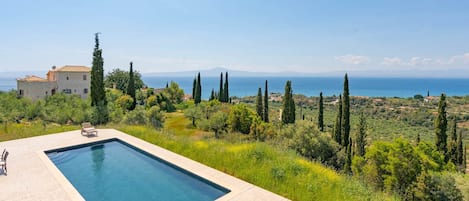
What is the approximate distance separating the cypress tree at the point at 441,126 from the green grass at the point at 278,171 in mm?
19153

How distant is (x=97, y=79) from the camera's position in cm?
1969

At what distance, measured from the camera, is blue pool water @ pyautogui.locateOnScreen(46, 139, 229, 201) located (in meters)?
7.04

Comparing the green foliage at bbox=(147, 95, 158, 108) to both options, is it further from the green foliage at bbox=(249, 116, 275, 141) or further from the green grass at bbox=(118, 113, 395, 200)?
the green grass at bbox=(118, 113, 395, 200)

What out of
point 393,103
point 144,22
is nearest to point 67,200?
point 144,22

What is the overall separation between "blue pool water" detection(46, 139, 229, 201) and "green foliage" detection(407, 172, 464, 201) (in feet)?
26.8

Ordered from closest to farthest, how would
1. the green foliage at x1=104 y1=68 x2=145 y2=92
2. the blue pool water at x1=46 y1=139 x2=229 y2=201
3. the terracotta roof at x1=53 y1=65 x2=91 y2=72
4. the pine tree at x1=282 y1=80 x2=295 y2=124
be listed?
the blue pool water at x1=46 y1=139 x2=229 y2=201, the terracotta roof at x1=53 y1=65 x2=91 y2=72, the pine tree at x1=282 y1=80 x2=295 y2=124, the green foliage at x1=104 y1=68 x2=145 y2=92

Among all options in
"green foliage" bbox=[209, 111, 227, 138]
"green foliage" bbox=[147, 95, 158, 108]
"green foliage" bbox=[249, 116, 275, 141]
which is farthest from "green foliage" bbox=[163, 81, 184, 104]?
"green foliage" bbox=[249, 116, 275, 141]

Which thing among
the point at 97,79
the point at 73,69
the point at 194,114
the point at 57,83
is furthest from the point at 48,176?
the point at 73,69

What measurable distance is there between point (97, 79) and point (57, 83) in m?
11.8

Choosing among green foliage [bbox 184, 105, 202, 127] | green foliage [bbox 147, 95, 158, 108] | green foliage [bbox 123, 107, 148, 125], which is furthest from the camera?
green foliage [bbox 147, 95, 158, 108]

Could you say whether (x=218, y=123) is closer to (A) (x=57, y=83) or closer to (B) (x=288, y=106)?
(B) (x=288, y=106)

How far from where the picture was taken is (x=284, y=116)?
30.8m

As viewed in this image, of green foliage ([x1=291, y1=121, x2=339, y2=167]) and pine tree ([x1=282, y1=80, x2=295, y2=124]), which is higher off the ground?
pine tree ([x1=282, y1=80, x2=295, y2=124])

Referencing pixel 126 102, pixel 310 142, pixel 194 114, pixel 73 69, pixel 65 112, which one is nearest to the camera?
pixel 310 142
